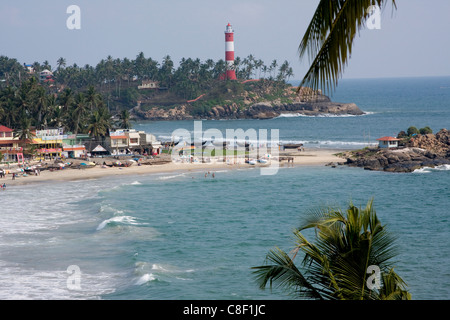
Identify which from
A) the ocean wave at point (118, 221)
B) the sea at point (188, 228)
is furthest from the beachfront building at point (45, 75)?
the ocean wave at point (118, 221)

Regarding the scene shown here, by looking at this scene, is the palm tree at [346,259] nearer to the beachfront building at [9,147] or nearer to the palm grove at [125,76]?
the beachfront building at [9,147]

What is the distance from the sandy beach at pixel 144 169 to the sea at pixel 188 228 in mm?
2533

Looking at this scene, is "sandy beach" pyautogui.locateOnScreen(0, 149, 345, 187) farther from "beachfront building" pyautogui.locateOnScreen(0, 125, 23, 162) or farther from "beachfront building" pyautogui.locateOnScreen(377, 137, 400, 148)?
"beachfront building" pyautogui.locateOnScreen(0, 125, 23, 162)

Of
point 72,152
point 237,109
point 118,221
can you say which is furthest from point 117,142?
point 237,109

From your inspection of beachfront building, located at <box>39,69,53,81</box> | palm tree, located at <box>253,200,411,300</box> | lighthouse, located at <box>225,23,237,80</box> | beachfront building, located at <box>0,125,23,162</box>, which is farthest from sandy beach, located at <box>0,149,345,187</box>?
beachfront building, located at <box>39,69,53,81</box>

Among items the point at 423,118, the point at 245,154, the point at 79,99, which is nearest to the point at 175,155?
the point at 245,154

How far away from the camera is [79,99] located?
7819cm

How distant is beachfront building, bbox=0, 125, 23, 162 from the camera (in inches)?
2591

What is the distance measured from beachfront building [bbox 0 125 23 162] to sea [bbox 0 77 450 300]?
14871 mm

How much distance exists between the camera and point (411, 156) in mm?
63562

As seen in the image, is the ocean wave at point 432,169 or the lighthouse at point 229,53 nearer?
the ocean wave at point 432,169

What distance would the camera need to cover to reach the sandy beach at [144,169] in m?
56.8

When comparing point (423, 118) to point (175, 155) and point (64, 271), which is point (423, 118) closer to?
point (175, 155)
